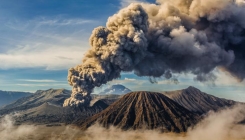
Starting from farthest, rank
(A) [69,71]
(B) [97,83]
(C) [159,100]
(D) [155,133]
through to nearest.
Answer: (C) [159,100] < (D) [155,133] < (A) [69,71] < (B) [97,83]

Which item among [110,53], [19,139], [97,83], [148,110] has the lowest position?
[19,139]

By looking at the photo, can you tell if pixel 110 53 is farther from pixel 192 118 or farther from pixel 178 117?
pixel 192 118

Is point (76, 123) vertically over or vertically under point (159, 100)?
under

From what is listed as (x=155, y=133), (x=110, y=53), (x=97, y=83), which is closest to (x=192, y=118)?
(x=155, y=133)

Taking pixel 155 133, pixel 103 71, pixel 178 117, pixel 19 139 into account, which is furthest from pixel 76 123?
pixel 103 71

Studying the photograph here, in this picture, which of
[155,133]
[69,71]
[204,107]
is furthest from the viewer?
[204,107]

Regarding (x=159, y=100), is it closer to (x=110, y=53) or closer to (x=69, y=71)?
(x=69, y=71)

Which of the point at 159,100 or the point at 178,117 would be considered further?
the point at 159,100
